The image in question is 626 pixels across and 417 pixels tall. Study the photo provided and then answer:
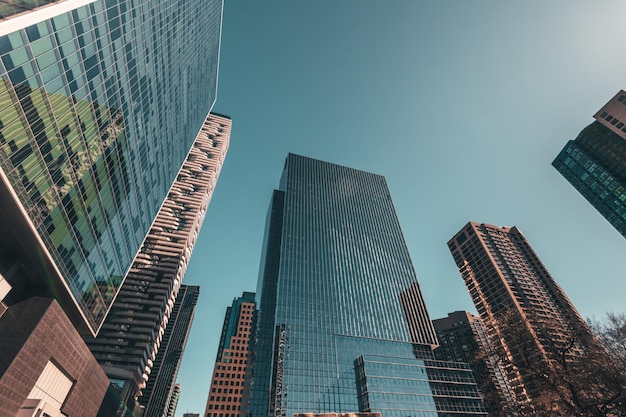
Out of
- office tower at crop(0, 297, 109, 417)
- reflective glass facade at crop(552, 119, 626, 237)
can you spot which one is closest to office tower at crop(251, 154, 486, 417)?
office tower at crop(0, 297, 109, 417)

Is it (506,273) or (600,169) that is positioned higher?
(600,169)

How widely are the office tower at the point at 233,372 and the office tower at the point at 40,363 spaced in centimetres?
9320

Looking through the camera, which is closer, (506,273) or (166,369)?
(506,273)

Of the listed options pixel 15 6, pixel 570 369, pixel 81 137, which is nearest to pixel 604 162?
pixel 570 369

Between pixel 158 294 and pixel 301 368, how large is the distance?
41.2 metres

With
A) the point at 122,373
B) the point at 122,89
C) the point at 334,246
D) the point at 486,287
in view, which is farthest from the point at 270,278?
the point at 122,89

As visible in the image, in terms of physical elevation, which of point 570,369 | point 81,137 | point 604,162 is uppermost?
point 604,162

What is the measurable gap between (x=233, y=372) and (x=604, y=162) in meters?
163

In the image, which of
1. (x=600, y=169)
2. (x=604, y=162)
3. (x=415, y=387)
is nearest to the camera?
(x=415, y=387)

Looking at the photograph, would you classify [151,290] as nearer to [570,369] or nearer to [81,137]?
[81,137]

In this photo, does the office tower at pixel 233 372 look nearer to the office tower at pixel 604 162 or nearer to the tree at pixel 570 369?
the tree at pixel 570 369

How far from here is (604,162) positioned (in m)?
111

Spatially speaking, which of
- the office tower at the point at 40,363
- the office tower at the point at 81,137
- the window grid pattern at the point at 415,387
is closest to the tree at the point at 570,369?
the office tower at the point at 40,363

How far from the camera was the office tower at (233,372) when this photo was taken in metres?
111
